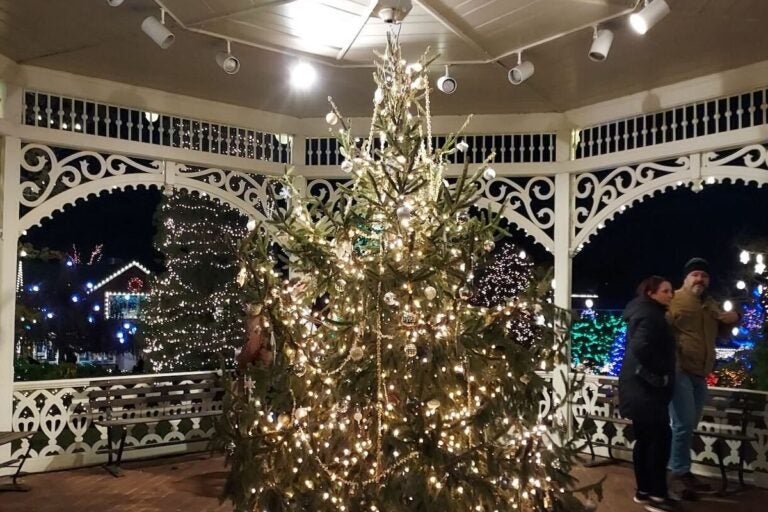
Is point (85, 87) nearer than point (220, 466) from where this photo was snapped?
Yes

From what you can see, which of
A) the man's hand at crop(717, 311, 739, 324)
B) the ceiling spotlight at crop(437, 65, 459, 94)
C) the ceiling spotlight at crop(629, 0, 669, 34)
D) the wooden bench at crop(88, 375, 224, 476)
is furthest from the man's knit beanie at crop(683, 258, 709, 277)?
the wooden bench at crop(88, 375, 224, 476)

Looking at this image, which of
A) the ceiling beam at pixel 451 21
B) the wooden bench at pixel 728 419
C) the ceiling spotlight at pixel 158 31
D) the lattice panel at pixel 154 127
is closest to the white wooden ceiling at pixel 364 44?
the ceiling beam at pixel 451 21

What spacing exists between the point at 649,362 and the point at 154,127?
4654mm

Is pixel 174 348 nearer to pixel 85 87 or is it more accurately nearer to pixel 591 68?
pixel 85 87

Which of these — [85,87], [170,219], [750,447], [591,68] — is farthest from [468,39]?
[170,219]

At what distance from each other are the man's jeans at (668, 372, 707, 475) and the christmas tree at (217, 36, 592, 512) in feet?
7.58

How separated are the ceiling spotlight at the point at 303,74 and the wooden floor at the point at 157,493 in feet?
10.1

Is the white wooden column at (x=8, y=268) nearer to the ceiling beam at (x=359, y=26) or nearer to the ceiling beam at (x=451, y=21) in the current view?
the ceiling beam at (x=359, y=26)

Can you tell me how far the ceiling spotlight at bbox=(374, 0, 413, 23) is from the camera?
11.4 ft

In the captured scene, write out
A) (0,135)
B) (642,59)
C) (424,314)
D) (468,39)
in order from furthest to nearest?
(0,135), (642,59), (468,39), (424,314)

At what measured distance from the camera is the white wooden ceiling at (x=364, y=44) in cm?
381

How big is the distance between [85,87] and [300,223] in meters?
3.17

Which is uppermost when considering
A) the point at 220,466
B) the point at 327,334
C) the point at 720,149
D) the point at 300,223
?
the point at 720,149

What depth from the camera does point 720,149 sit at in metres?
5.13
